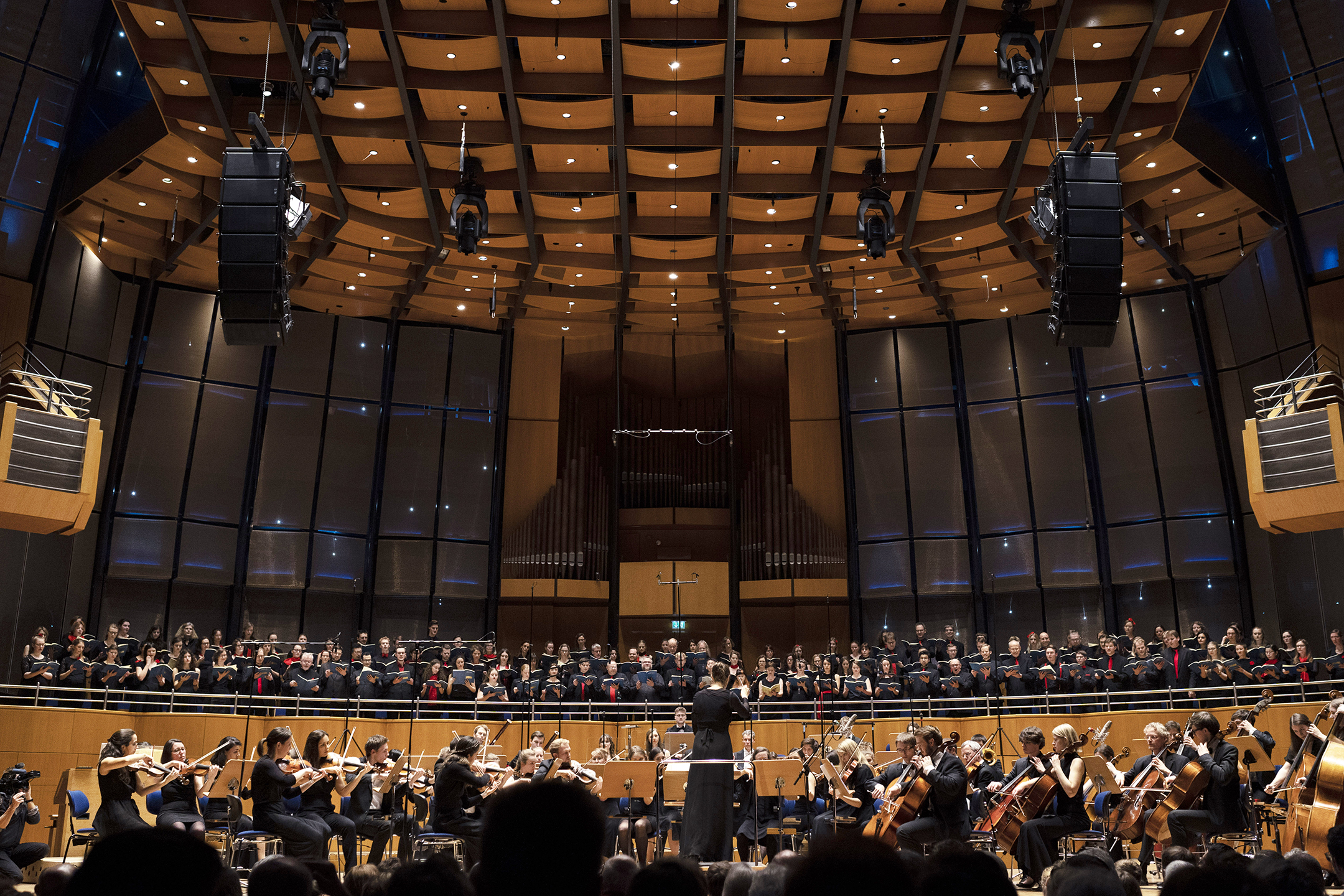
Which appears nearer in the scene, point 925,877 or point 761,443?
A: point 925,877

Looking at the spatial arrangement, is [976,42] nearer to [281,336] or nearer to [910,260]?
[910,260]

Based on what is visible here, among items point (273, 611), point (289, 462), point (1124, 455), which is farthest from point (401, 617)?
point (1124, 455)

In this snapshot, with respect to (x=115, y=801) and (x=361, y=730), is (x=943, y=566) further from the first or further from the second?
(x=115, y=801)

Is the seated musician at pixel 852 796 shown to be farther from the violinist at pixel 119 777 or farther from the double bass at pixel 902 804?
the violinist at pixel 119 777

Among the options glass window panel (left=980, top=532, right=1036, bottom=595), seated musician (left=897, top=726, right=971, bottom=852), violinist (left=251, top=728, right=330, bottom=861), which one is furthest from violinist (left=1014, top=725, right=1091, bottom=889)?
glass window panel (left=980, top=532, right=1036, bottom=595)

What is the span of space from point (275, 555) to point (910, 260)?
10858mm

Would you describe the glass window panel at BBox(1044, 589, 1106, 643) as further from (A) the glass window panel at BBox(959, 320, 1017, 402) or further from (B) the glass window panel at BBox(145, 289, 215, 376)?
(B) the glass window panel at BBox(145, 289, 215, 376)

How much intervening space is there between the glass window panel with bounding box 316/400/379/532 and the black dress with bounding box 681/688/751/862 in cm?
1112

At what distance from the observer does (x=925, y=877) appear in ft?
5.88

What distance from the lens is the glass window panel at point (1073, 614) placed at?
56.0ft

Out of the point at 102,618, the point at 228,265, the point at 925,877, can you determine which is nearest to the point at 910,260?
the point at 228,265

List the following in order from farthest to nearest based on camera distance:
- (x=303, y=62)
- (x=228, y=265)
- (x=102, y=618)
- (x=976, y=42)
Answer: (x=102, y=618) < (x=976, y=42) < (x=303, y=62) < (x=228, y=265)

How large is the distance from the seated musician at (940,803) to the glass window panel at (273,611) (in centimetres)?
1208

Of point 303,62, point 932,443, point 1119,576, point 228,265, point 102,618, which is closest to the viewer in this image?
point 228,265
